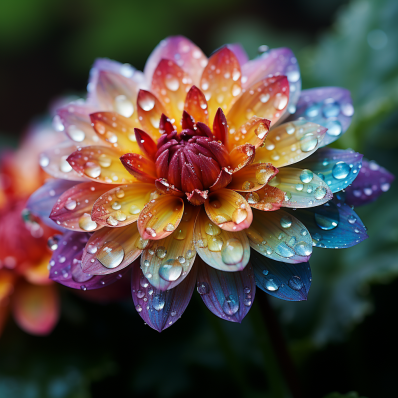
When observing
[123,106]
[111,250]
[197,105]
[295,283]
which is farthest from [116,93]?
[295,283]

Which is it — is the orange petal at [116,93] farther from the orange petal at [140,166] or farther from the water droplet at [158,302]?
the water droplet at [158,302]

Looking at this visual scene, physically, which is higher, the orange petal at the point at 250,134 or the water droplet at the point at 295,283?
the orange petal at the point at 250,134

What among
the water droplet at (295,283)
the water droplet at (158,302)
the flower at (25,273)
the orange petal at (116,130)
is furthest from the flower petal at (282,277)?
the flower at (25,273)

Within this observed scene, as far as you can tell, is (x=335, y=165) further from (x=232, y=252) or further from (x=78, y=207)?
(x=78, y=207)

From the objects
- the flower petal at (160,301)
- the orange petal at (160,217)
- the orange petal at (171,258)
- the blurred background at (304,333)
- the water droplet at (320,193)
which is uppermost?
the water droplet at (320,193)

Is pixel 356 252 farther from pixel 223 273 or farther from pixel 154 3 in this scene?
pixel 154 3

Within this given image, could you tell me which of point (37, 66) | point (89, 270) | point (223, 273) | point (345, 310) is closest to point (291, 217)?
point (223, 273)
